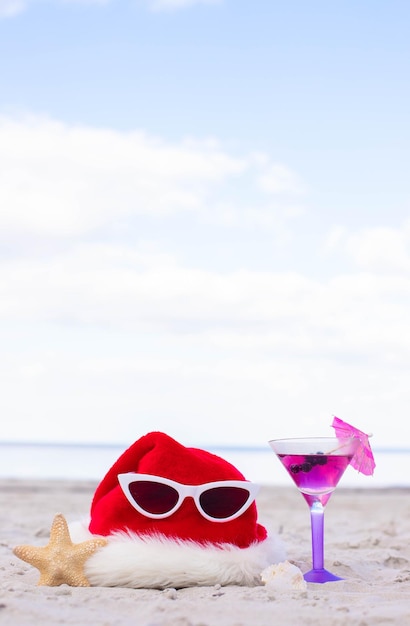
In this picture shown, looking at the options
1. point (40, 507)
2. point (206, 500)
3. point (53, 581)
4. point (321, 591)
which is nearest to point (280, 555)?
point (321, 591)

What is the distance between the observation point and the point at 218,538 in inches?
113

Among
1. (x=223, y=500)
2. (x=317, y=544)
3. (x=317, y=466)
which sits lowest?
(x=317, y=544)

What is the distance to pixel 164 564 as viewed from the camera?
2770 mm

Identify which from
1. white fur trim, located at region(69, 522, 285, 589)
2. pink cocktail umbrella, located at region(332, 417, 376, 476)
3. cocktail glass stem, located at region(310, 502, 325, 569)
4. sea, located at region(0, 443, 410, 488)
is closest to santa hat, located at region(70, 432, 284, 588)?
white fur trim, located at region(69, 522, 285, 589)

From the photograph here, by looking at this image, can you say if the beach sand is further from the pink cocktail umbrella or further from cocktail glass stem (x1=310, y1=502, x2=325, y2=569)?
the pink cocktail umbrella

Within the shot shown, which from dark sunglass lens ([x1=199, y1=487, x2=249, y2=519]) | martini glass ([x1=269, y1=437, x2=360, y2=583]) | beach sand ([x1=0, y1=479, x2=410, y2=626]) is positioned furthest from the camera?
martini glass ([x1=269, y1=437, x2=360, y2=583])

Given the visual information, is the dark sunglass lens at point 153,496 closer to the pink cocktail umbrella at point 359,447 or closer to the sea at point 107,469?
the pink cocktail umbrella at point 359,447

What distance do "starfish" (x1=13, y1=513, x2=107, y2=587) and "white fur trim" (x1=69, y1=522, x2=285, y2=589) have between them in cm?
3

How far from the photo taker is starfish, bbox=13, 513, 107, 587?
2.81m

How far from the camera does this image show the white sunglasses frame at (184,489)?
9.27 feet

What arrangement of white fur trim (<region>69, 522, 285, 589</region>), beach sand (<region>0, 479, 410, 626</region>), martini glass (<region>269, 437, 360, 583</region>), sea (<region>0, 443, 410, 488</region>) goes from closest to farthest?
1. beach sand (<region>0, 479, 410, 626</region>)
2. white fur trim (<region>69, 522, 285, 589</region>)
3. martini glass (<region>269, 437, 360, 583</region>)
4. sea (<region>0, 443, 410, 488</region>)

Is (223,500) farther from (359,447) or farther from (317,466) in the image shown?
(359,447)

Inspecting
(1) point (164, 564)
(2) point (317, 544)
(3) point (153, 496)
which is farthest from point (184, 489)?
(2) point (317, 544)

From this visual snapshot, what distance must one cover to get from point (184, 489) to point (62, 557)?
55cm
